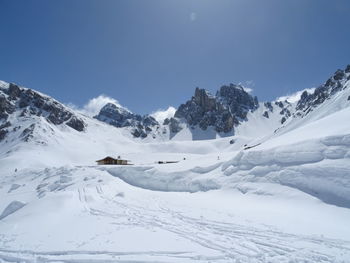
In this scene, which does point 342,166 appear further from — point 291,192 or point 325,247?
point 325,247

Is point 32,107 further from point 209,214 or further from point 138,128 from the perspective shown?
point 209,214

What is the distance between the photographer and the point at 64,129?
135 metres

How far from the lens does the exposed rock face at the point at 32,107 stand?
452 ft

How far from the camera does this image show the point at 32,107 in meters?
146

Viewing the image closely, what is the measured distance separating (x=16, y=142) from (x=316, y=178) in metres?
118

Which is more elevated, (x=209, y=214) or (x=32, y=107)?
(x=32, y=107)

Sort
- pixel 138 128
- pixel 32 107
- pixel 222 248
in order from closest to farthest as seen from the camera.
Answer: pixel 222 248, pixel 32 107, pixel 138 128

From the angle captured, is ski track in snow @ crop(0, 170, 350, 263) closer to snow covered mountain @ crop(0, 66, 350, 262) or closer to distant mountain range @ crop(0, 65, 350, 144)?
snow covered mountain @ crop(0, 66, 350, 262)

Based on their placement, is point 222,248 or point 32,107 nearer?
point 222,248

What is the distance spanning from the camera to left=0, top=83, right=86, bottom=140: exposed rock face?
13788 centimetres

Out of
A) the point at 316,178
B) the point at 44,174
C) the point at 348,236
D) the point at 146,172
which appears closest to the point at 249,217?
the point at 348,236

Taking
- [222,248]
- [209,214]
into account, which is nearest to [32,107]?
[209,214]

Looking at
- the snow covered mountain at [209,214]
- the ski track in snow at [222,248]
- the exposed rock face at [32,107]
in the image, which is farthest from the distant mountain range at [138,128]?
the ski track in snow at [222,248]

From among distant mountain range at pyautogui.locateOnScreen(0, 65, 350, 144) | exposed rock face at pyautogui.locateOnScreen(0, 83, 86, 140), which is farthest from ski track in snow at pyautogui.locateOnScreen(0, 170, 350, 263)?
exposed rock face at pyautogui.locateOnScreen(0, 83, 86, 140)
